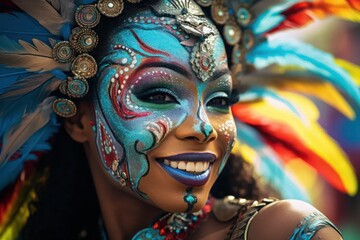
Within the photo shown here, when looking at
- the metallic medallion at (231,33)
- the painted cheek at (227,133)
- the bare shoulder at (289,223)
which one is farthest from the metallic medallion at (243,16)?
the bare shoulder at (289,223)

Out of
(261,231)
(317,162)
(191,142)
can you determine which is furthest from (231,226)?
(317,162)

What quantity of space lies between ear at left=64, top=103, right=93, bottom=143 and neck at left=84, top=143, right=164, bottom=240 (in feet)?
0.36

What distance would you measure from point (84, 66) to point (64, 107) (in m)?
0.20

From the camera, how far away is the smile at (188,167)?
2.40 metres

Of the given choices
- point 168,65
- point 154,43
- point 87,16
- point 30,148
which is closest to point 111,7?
point 87,16

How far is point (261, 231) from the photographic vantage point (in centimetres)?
238

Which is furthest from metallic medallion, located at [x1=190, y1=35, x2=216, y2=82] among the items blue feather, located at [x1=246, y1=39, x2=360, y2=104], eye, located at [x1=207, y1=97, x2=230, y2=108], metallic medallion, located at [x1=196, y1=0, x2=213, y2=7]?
blue feather, located at [x1=246, y1=39, x2=360, y2=104]

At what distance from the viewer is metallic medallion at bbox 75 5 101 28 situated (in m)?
2.56

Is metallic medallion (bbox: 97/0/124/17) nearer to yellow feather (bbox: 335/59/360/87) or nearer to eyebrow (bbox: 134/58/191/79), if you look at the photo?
eyebrow (bbox: 134/58/191/79)

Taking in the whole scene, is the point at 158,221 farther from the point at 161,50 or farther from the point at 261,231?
the point at 161,50

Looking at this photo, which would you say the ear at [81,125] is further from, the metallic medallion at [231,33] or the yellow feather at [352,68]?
the yellow feather at [352,68]

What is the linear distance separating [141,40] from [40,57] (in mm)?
404

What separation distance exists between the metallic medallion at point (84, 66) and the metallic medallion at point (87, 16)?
12cm

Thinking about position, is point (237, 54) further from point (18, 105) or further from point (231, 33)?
point (18, 105)
